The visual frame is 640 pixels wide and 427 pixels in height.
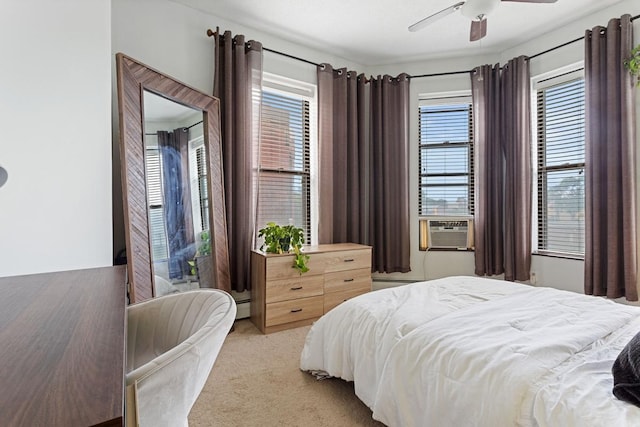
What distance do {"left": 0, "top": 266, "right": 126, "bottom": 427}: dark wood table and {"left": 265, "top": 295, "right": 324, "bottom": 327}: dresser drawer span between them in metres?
1.87

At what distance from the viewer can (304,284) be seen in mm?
2961

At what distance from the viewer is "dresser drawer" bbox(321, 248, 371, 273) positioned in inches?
123

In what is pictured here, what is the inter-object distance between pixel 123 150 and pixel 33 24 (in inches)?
29.5

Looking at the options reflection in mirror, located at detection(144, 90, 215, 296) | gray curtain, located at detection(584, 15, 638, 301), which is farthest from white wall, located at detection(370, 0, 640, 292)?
reflection in mirror, located at detection(144, 90, 215, 296)

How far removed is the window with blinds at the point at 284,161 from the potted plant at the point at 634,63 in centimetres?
284

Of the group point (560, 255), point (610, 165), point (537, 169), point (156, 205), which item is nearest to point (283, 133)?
point (156, 205)

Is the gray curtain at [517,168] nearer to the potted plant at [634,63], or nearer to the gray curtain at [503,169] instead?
the gray curtain at [503,169]

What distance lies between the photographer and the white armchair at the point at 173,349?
2.10ft

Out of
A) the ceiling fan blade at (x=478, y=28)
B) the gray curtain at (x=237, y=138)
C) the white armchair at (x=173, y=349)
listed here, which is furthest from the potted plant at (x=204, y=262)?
the ceiling fan blade at (x=478, y=28)

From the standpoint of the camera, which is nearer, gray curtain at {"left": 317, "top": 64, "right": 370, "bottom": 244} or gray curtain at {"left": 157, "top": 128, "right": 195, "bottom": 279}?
gray curtain at {"left": 157, "top": 128, "right": 195, "bottom": 279}

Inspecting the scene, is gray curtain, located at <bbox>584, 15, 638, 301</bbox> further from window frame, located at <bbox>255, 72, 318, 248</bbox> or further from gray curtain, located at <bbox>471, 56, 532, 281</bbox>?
window frame, located at <bbox>255, 72, 318, 248</bbox>

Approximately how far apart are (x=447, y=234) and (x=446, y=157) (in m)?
0.94

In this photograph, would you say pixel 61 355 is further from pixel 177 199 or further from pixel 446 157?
pixel 446 157

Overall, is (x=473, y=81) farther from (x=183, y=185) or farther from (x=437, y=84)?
(x=183, y=185)
